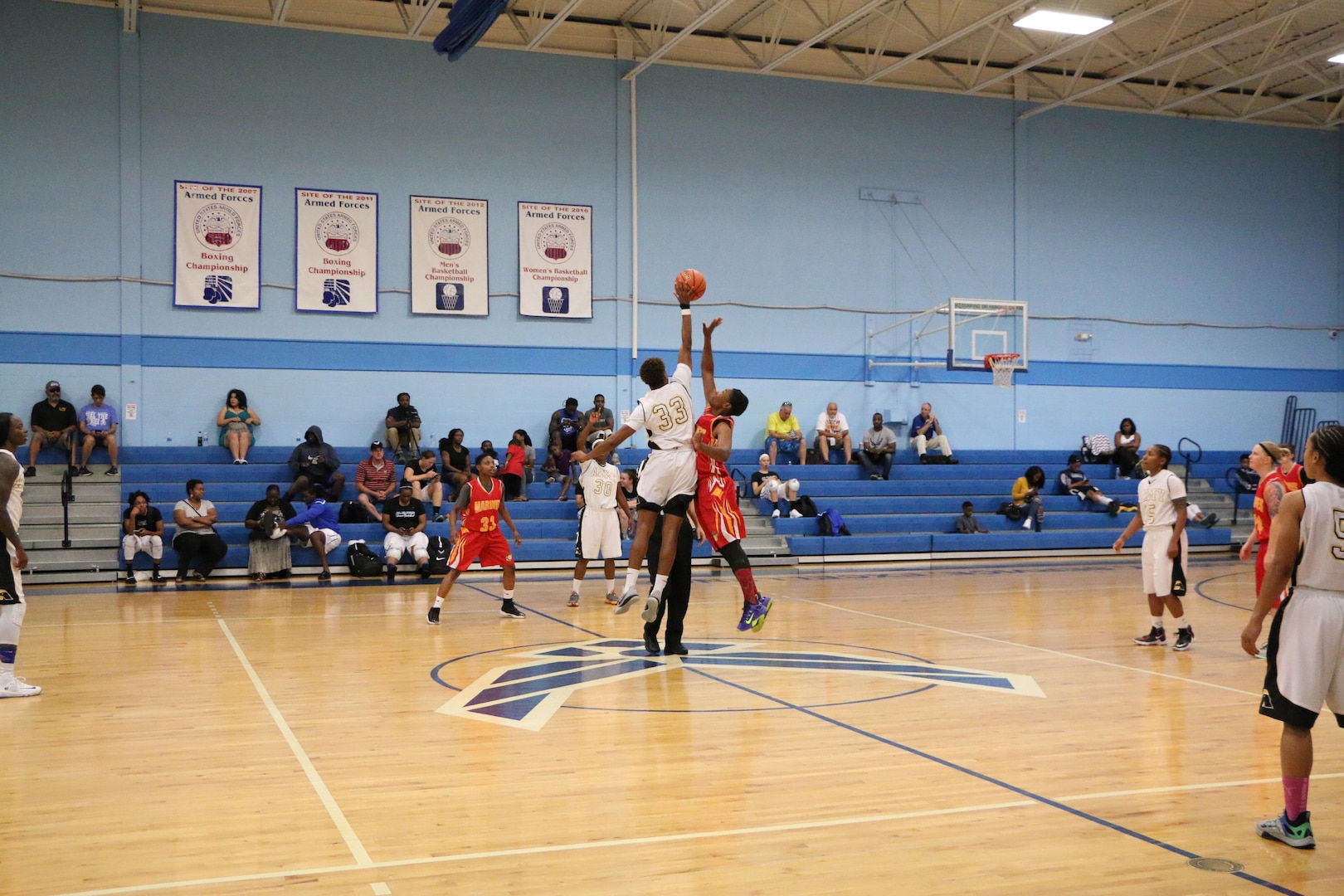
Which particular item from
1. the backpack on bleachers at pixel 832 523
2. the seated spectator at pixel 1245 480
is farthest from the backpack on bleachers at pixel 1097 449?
the backpack on bleachers at pixel 832 523

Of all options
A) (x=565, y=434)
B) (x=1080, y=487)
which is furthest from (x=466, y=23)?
(x=1080, y=487)

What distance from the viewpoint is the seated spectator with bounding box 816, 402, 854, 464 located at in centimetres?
1903

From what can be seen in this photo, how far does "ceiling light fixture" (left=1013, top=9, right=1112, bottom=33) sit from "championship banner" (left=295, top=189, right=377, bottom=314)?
985cm

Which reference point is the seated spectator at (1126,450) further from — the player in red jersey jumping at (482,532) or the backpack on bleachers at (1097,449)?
the player in red jersey jumping at (482,532)

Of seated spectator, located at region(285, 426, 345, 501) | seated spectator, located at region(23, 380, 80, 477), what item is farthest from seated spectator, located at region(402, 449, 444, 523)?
seated spectator, located at region(23, 380, 80, 477)

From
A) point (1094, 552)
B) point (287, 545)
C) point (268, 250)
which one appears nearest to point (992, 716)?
point (287, 545)

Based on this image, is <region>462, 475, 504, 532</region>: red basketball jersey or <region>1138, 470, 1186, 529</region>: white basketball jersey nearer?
<region>1138, 470, 1186, 529</region>: white basketball jersey

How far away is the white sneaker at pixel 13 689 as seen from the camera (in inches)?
260

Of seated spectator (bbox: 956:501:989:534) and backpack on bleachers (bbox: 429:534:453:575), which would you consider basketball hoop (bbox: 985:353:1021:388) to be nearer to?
seated spectator (bbox: 956:501:989:534)

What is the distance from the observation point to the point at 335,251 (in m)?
17.4

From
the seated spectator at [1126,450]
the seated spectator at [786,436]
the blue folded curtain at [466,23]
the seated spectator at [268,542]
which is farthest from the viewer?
the seated spectator at [1126,450]

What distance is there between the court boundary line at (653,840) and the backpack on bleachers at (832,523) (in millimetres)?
11989

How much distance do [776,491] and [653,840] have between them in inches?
529

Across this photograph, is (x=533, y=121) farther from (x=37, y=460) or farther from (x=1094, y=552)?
(x=1094, y=552)
